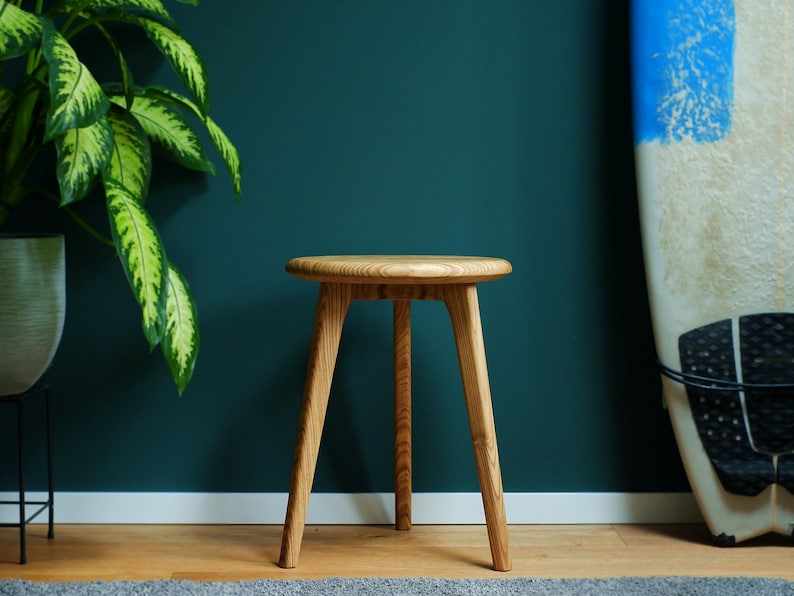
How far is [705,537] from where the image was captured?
1447 millimetres

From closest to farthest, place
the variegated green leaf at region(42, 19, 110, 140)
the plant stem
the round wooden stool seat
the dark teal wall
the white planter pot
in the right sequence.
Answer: the variegated green leaf at region(42, 19, 110, 140) → the round wooden stool seat → the white planter pot → the plant stem → the dark teal wall

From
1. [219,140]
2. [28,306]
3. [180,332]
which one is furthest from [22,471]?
[219,140]

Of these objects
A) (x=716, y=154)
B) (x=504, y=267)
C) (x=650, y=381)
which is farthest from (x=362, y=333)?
(x=716, y=154)

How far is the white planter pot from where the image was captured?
1246 millimetres

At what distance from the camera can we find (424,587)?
3.87 ft

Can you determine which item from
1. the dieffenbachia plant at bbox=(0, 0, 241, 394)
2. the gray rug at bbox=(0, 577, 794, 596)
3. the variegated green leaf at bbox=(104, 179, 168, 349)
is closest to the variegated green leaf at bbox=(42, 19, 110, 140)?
the dieffenbachia plant at bbox=(0, 0, 241, 394)

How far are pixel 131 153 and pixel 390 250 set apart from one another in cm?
49

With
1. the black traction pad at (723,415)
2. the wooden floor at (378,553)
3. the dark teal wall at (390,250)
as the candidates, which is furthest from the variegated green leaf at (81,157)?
the black traction pad at (723,415)

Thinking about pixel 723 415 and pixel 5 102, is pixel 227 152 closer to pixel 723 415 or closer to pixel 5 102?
pixel 5 102

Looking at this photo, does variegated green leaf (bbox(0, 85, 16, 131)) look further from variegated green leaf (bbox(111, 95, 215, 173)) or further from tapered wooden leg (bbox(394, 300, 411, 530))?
tapered wooden leg (bbox(394, 300, 411, 530))

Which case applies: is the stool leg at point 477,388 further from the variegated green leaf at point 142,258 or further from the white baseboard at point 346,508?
the variegated green leaf at point 142,258

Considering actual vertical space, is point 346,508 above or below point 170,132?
below

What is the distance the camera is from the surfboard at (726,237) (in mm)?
1388

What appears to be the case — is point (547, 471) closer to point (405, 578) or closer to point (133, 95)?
point (405, 578)
